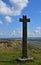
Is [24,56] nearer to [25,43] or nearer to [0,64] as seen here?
[25,43]

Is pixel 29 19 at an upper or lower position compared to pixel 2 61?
upper

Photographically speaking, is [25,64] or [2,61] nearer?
[25,64]

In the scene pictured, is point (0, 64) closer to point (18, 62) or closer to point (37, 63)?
point (18, 62)

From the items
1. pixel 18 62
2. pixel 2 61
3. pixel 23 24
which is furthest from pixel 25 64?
pixel 23 24

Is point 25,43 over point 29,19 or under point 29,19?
under

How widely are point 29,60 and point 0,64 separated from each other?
2258mm

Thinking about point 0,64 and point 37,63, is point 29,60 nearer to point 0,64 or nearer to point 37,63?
point 37,63

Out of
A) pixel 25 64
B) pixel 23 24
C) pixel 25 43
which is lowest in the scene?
pixel 25 64

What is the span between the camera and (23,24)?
51.6ft

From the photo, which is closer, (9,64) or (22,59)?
(9,64)

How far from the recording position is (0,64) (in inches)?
548

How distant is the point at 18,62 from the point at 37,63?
1295 millimetres

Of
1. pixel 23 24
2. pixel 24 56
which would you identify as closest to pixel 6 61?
pixel 24 56

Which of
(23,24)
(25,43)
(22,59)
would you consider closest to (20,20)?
(23,24)
